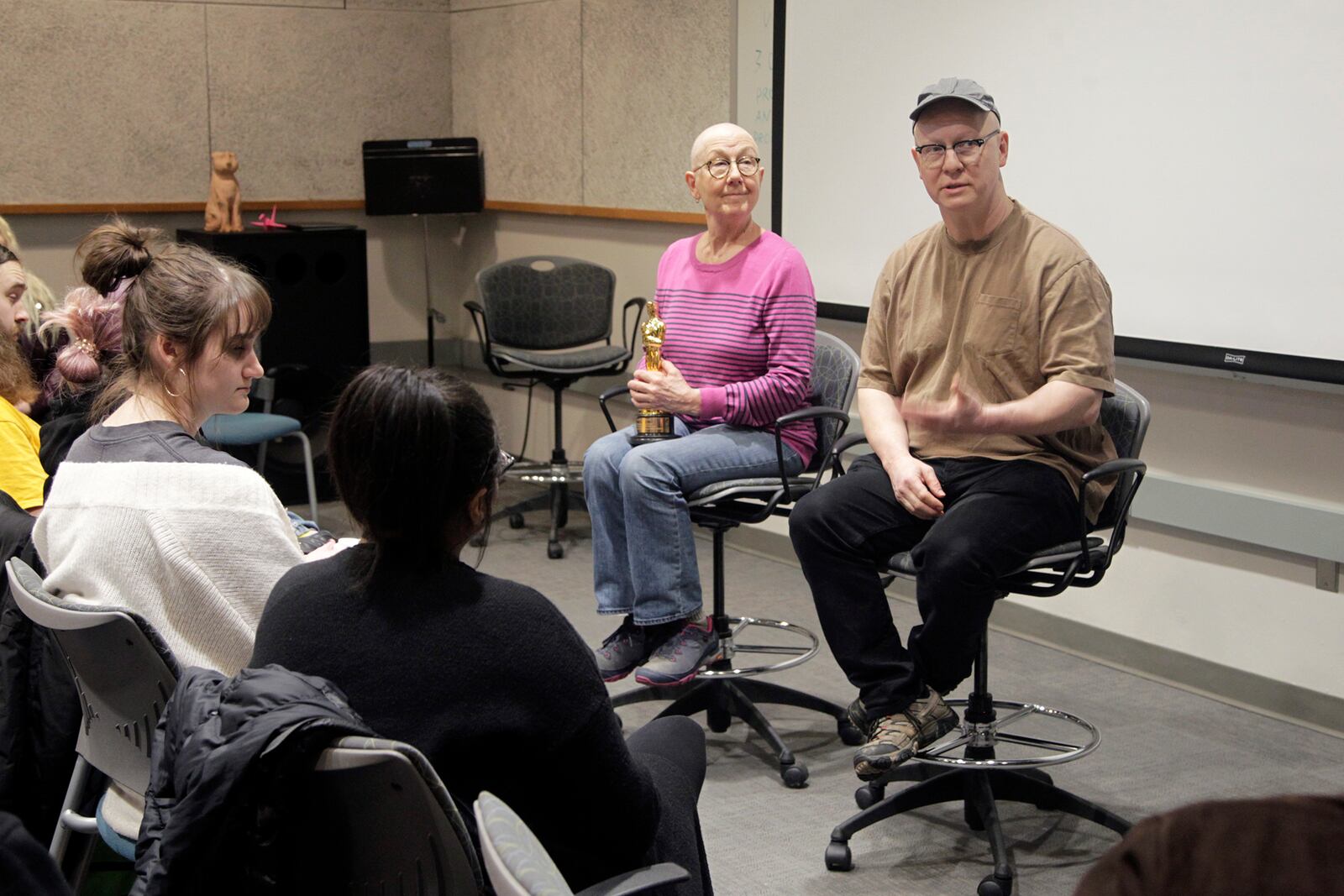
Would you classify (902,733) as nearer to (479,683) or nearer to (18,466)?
(479,683)

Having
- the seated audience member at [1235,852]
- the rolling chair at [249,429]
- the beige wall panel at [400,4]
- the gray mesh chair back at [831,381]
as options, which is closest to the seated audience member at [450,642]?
the seated audience member at [1235,852]

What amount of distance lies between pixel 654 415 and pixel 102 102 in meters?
3.64

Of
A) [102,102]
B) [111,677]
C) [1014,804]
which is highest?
[102,102]

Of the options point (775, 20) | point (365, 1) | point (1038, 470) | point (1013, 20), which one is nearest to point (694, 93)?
point (775, 20)

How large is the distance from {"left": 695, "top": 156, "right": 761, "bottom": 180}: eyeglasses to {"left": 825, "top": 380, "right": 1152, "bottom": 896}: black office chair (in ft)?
3.34

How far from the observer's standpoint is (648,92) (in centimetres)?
530

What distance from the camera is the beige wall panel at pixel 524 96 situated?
579 centimetres

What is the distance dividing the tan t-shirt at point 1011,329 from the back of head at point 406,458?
1472 mm

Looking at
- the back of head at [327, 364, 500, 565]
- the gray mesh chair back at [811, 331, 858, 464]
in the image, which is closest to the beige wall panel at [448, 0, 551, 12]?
the gray mesh chair back at [811, 331, 858, 464]

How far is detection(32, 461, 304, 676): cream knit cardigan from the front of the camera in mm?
1855

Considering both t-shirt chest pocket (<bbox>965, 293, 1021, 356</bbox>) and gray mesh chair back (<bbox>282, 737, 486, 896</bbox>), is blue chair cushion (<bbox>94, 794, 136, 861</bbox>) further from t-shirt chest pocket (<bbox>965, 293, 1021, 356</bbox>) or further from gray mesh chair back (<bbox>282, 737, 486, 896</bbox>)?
t-shirt chest pocket (<bbox>965, 293, 1021, 356</bbox>)

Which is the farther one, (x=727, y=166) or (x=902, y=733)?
(x=727, y=166)

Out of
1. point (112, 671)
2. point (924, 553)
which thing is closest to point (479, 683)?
point (112, 671)

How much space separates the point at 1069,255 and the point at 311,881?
1.91 meters
